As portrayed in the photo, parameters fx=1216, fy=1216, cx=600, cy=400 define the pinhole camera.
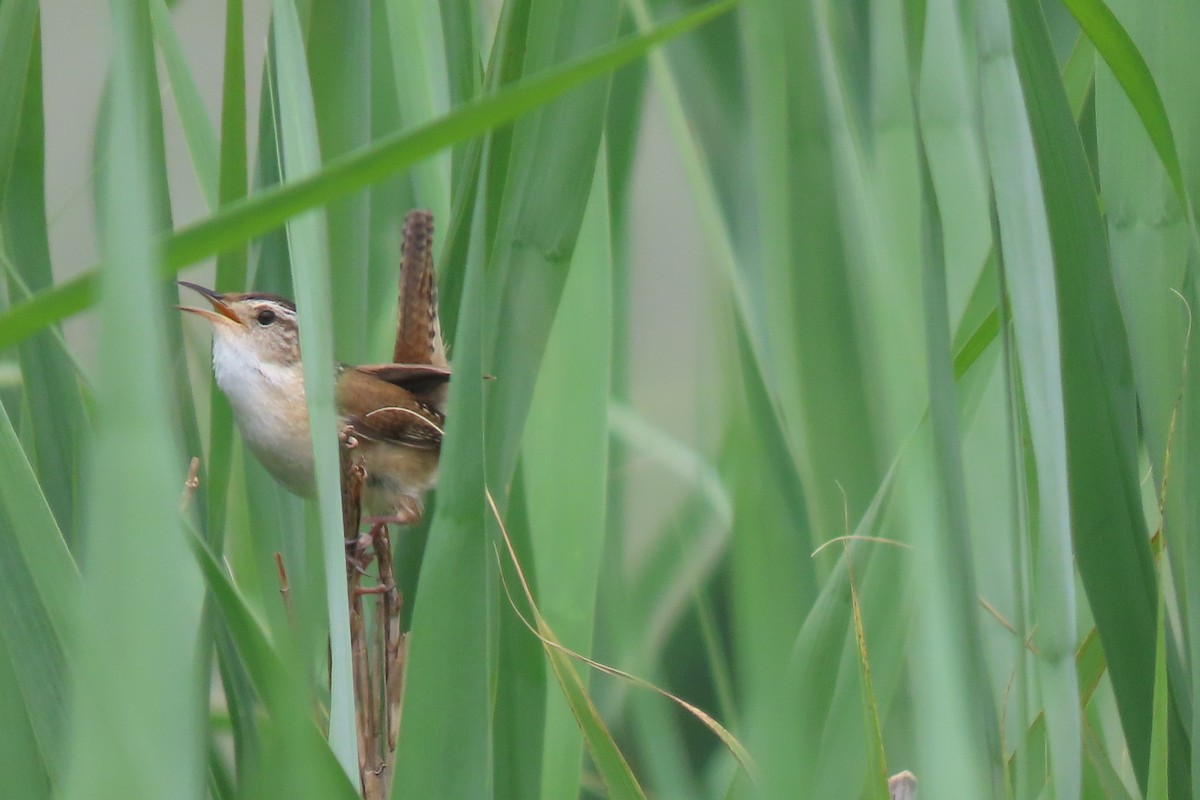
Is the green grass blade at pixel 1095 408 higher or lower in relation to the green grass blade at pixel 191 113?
lower

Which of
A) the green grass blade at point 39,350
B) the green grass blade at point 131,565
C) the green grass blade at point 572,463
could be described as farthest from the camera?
the green grass blade at point 572,463

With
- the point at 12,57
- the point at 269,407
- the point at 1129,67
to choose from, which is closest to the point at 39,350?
the point at 12,57

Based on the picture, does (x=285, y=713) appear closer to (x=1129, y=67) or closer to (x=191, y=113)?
(x=1129, y=67)

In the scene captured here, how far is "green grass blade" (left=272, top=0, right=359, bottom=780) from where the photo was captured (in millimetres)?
583

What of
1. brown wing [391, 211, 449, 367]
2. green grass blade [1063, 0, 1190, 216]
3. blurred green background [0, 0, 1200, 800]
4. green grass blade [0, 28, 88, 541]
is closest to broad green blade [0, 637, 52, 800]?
blurred green background [0, 0, 1200, 800]

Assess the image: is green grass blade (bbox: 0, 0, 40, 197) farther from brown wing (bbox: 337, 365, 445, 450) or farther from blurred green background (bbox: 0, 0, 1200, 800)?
brown wing (bbox: 337, 365, 445, 450)

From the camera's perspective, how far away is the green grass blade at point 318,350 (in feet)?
1.91

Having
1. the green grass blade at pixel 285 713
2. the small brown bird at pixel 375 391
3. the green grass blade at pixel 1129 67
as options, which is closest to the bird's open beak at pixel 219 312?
the small brown bird at pixel 375 391

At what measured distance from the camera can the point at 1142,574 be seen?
2.39ft

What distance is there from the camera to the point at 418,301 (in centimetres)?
124

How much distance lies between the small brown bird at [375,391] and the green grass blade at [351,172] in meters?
0.64

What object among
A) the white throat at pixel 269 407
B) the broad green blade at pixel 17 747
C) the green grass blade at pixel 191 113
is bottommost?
the broad green blade at pixel 17 747

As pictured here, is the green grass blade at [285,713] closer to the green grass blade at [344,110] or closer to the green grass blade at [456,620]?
the green grass blade at [456,620]

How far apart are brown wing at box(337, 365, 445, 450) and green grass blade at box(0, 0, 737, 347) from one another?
79cm
